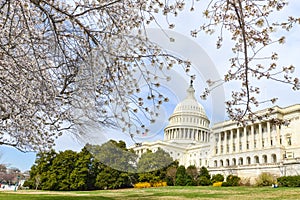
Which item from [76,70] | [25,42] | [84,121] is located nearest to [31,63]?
[25,42]

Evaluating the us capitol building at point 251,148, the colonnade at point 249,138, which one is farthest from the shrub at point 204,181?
the colonnade at point 249,138

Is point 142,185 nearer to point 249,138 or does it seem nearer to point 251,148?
point 251,148

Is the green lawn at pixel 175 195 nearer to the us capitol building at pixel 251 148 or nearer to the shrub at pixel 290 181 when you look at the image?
the shrub at pixel 290 181

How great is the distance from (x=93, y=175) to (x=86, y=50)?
32594mm

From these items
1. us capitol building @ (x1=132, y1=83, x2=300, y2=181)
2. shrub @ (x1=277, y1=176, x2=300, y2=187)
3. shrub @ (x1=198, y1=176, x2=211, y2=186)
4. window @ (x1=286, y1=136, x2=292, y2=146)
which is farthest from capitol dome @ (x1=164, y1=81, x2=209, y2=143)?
window @ (x1=286, y1=136, x2=292, y2=146)

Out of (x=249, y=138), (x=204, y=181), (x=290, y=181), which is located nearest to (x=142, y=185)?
(x=204, y=181)

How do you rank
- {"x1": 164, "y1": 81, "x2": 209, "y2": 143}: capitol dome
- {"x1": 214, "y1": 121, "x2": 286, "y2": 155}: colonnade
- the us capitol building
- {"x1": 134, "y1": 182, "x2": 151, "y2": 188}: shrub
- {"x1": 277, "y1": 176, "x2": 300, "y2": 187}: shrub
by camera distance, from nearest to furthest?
1. {"x1": 164, "y1": 81, "x2": 209, "y2": 143}: capitol dome
2. {"x1": 277, "y1": 176, "x2": 300, "y2": 187}: shrub
3. {"x1": 134, "y1": 182, "x2": 151, "y2": 188}: shrub
4. the us capitol building
5. {"x1": 214, "y1": 121, "x2": 286, "y2": 155}: colonnade

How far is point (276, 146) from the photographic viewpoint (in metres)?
43.0

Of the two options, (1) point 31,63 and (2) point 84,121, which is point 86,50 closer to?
(1) point 31,63

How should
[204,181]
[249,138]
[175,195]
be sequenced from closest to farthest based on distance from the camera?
[175,195] → [204,181] → [249,138]

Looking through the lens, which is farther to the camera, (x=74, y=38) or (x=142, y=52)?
(x=74, y=38)

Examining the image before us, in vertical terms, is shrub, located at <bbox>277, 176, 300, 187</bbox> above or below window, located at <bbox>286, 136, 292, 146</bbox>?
below

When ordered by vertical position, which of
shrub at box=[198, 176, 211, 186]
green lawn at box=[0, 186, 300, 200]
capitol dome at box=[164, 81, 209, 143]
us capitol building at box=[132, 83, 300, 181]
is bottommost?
green lawn at box=[0, 186, 300, 200]

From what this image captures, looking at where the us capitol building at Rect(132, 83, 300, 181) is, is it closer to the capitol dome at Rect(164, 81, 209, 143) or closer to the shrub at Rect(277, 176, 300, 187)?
the shrub at Rect(277, 176, 300, 187)
